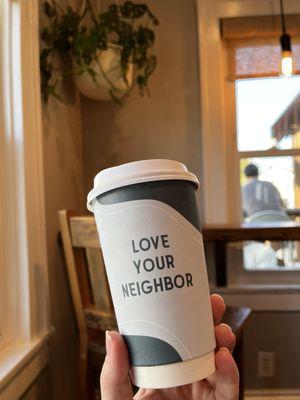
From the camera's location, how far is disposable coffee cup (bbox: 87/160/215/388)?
1.74 feet

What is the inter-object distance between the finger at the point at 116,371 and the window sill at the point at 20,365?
61cm

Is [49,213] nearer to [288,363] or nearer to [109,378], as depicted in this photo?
[109,378]

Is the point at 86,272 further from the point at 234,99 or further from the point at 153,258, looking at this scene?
the point at 234,99

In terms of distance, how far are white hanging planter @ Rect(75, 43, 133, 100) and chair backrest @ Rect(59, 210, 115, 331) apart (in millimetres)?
610

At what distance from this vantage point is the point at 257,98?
7.39 feet

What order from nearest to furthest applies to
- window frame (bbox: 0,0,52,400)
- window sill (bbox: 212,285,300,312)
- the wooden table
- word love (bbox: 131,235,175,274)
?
1. word love (bbox: 131,235,175,274)
2. window frame (bbox: 0,0,52,400)
3. the wooden table
4. window sill (bbox: 212,285,300,312)

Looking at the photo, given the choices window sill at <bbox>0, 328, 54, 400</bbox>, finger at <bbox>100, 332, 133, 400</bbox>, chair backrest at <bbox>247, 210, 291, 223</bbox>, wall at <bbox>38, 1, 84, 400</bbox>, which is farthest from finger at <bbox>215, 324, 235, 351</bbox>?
chair backrest at <bbox>247, 210, 291, 223</bbox>

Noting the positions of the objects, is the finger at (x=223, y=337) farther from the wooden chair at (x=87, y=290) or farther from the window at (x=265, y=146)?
the window at (x=265, y=146)

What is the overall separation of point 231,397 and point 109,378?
175mm

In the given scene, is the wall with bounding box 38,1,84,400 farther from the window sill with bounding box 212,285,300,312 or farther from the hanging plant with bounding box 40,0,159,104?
the window sill with bounding box 212,285,300,312

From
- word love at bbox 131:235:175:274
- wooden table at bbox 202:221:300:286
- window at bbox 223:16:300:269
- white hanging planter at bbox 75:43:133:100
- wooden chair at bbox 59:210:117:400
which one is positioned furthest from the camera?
window at bbox 223:16:300:269

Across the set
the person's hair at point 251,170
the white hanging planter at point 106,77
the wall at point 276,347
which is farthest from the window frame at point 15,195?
the person's hair at point 251,170

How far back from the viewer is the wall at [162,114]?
2.17 m

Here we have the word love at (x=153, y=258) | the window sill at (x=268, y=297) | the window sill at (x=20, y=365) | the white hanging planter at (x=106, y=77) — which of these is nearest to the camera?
the word love at (x=153, y=258)
